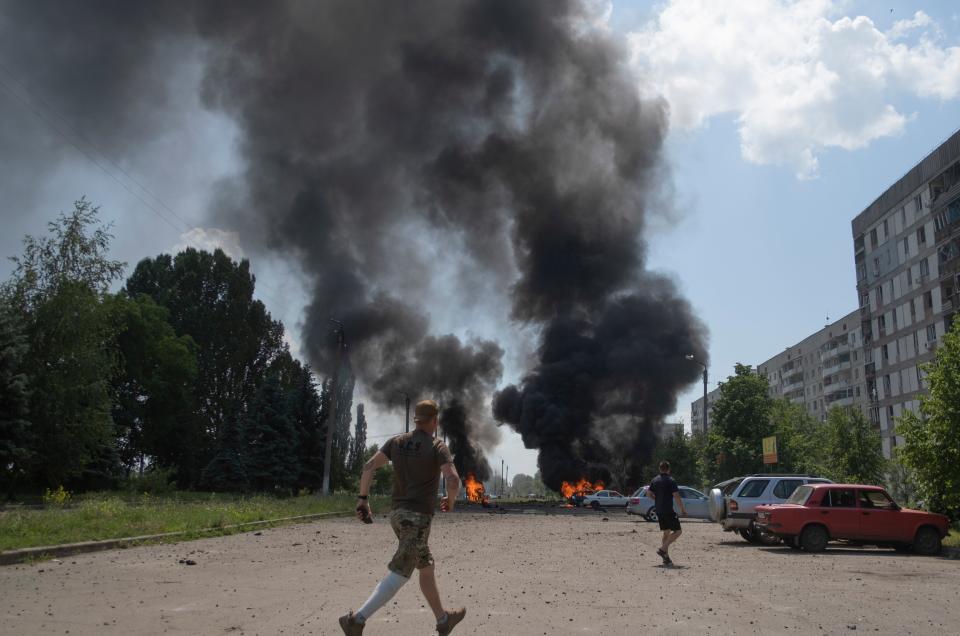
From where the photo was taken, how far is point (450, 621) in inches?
233

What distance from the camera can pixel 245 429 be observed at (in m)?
51.1

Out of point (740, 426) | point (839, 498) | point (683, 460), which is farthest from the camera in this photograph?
point (683, 460)

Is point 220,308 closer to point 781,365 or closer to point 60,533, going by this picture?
point 60,533

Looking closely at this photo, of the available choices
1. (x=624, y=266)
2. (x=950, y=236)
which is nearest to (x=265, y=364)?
→ (x=624, y=266)

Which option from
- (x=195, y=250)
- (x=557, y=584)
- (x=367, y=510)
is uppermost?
(x=195, y=250)

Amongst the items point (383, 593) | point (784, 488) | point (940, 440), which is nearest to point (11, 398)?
point (784, 488)

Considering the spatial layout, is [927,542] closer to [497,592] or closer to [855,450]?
[497,592]

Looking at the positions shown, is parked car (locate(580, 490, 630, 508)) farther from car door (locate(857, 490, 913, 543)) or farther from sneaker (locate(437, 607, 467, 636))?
sneaker (locate(437, 607, 467, 636))

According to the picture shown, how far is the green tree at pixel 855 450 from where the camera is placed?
30422 mm

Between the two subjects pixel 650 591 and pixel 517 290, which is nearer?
pixel 650 591

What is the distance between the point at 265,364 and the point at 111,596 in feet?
184

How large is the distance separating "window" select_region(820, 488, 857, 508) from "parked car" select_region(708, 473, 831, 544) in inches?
78.0

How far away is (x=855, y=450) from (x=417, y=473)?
2879 cm

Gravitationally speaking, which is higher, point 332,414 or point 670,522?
point 332,414
